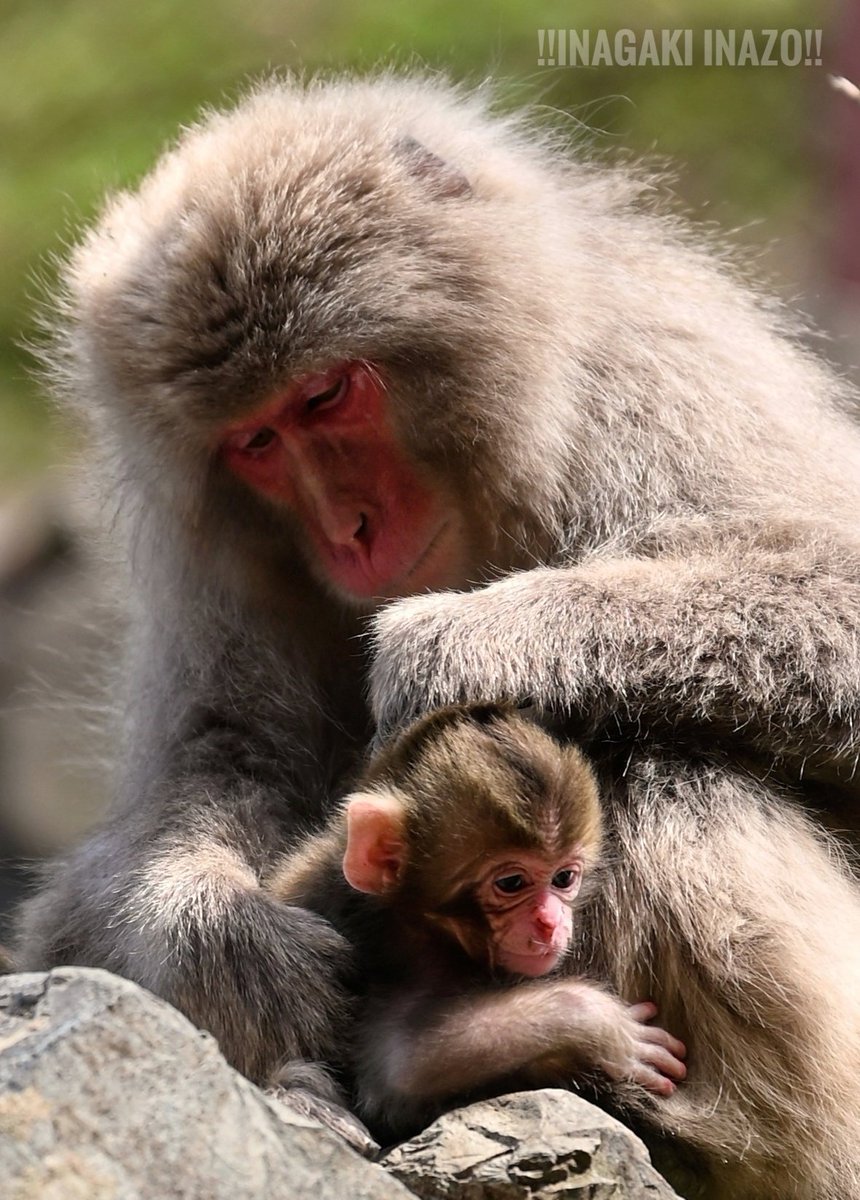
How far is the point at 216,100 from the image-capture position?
852 centimetres

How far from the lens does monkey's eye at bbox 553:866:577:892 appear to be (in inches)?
140

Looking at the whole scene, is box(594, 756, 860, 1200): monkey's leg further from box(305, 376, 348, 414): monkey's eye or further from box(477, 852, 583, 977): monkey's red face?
box(305, 376, 348, 414): monkey's eye

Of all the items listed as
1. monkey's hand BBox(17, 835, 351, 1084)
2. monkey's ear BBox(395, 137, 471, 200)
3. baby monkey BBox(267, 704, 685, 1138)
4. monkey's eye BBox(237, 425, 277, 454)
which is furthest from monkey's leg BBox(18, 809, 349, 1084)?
monkey's ear BBox(395, 137, 471, 200)

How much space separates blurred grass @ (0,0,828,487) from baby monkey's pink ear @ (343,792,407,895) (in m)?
6.58

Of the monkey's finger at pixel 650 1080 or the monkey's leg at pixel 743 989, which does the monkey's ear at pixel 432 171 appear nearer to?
the monkey's leg at pixel 743 989

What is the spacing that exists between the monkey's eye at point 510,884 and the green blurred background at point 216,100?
463 cm

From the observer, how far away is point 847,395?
5.15 meters

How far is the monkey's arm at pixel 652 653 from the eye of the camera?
388 centimetres

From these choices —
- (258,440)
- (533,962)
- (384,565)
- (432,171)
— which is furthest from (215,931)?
(432,171)

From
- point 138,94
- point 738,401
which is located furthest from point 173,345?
point 138,94

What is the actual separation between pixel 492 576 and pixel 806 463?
0.83 meters

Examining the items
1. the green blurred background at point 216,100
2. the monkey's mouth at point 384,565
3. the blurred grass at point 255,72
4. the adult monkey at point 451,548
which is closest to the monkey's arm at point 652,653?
the adult monkey at point 451,548

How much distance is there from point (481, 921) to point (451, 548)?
1.04 meters

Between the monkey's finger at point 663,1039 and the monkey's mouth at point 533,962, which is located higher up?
the monkey's mouth at point 533,962
